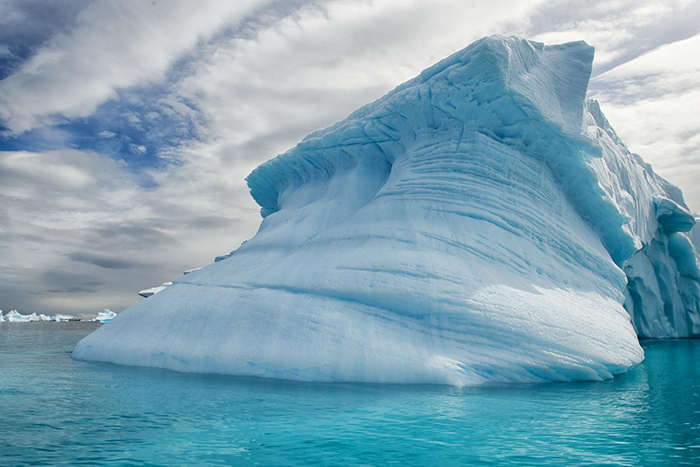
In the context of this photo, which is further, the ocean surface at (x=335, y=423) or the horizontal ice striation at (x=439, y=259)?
the horizontal ice striation at (x=439, y=259)

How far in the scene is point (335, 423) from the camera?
4863 mm

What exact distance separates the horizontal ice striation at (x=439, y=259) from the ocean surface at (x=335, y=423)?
58 cm

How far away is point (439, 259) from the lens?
8570 millimetres

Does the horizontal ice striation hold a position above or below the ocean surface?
above

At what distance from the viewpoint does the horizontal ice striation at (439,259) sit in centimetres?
759

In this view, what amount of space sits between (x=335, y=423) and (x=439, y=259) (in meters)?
4.37

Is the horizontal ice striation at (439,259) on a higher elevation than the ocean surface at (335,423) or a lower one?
higher

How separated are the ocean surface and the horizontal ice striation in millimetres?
578

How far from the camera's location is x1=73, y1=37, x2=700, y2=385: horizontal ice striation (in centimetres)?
759

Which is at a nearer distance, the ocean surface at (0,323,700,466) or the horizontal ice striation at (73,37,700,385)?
the ocean surface at (0,323,700,466)

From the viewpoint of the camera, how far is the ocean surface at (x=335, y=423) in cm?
384

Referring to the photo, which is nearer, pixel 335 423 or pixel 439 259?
pixel 335 423

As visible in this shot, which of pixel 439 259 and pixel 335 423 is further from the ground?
pixel 439 259

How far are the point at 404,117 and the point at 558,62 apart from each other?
4.01 m
